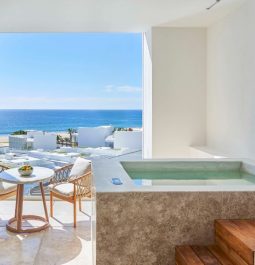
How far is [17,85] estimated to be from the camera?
62.5 feet

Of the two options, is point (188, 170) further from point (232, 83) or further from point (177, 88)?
point (177, 88)

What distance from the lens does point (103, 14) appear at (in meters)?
4.54

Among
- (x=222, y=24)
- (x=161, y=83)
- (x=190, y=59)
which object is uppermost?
(x=222, y=24)

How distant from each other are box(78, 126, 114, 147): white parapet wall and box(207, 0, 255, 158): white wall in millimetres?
1911

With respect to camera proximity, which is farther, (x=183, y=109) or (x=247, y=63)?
(x=183, y=109)

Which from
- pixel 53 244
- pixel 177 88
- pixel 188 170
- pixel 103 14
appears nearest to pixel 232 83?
pixel 177 88

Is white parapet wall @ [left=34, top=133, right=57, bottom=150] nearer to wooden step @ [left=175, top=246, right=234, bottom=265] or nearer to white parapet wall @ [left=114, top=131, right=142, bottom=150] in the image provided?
white parapet wall @ [left=114, top=131, right=142, bottom=150]

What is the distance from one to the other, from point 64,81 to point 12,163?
16.0m

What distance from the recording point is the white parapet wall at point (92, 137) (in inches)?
236

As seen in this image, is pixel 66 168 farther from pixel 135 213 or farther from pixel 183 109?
pixel 135 213

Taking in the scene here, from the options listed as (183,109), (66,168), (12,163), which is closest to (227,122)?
(183,109)

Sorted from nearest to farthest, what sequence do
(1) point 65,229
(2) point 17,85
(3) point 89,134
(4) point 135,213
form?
(4) point 135,213
(1) point 65,229
(3) point 89,134
(2) point 17,85

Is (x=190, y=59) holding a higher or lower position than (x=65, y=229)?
higher

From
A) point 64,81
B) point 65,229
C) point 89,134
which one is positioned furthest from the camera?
point 64,81
